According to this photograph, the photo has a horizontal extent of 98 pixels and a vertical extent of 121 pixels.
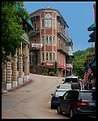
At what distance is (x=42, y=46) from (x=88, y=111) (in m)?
67.2

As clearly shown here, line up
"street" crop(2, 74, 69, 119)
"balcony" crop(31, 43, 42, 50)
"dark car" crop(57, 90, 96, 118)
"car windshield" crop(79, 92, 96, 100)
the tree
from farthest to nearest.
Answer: "balcony" crop(31, 43, 42, 50) < the tree < "street" crop(2, 74, 69, 119) < "car windshield" crop(79, 92, 96, 100) < "dark car" crop(57, 90, 96, 118)

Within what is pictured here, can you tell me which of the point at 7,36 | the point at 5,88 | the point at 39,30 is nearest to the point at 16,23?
the point at 7,36

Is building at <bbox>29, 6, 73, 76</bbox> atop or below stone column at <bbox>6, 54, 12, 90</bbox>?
atop

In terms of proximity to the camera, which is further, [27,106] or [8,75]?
[8,75]

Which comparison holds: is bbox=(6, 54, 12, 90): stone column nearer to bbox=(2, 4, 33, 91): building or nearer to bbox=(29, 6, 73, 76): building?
bbox=(2, 4, 33, 91): building

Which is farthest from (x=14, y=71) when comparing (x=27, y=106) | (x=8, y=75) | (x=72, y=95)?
(x=72, y=95)

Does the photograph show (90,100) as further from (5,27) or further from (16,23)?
(16,23)

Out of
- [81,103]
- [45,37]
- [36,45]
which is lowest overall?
[81,103]

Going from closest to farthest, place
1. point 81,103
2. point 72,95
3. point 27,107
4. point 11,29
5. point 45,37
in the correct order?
point 81,103, point 72,95, point 27,107, point 11,29, point 45,37

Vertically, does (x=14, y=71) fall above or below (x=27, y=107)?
above

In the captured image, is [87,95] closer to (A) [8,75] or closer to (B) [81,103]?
(B) [81,103]

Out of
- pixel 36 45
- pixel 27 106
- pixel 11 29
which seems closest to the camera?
pixel 27 106

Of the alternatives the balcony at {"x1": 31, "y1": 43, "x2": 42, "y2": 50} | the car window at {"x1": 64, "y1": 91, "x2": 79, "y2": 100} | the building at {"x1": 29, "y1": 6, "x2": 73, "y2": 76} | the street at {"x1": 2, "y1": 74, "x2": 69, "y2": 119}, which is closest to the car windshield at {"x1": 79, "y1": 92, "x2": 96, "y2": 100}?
the car window at {"x1": 64, "y1": 91, "x2": 79, "y2": 100}

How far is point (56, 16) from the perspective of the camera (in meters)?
84.8
